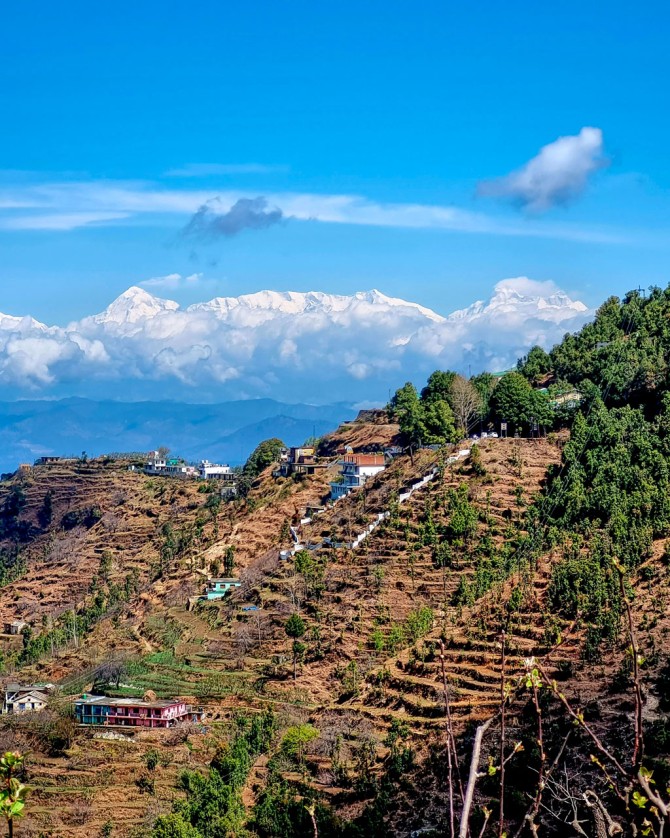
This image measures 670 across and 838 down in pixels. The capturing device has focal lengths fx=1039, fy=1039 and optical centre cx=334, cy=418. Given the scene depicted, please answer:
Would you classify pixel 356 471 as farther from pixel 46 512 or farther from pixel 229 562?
pixel 46 512

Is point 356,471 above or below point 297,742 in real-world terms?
above

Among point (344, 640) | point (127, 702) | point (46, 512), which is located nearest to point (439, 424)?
point (344, 640)

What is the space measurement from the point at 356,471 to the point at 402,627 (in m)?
20.6

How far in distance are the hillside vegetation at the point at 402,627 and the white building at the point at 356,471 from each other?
1.94 m

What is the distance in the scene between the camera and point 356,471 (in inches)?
2502

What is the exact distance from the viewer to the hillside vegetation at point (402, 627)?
3186cm

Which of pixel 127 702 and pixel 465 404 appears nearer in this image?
pixel 127 702

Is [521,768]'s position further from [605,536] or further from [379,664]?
[605,536]

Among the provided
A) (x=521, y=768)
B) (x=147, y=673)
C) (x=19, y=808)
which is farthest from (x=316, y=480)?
(x=19, y=808)

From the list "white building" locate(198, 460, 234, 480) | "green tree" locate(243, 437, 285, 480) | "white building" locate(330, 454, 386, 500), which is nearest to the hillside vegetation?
"white building" locate(330, 454, 386, 500)

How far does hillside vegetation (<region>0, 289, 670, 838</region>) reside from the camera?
105 feet

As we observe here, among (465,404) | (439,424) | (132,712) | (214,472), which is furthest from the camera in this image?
(214,472)

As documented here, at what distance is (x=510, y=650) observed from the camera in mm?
37750

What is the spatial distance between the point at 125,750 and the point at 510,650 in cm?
1473
